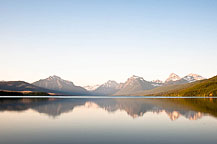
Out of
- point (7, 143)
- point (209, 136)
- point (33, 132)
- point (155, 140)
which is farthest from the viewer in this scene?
point (33, 132)

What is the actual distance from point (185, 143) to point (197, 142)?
4.03 ft

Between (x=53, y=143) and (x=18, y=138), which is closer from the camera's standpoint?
(x=53, y=143)

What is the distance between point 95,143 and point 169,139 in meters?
7.05

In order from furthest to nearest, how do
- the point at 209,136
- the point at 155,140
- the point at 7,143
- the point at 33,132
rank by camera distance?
the point at 33,132 → the point at 209,136 → the point at 155,140 → the point at 7,143

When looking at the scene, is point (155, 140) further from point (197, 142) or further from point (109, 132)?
point (109, 132)

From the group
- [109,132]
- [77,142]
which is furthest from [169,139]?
[77,142]

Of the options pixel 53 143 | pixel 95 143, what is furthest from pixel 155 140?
pixel 53 143

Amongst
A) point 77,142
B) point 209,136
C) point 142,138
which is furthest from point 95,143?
point 209,136

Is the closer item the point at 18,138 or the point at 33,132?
the point at 18,138

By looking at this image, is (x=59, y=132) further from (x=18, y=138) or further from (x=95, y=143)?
(x=95, y=143)

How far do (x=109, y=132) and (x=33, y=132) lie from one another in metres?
8.26

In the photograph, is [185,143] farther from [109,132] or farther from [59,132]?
[59,132]

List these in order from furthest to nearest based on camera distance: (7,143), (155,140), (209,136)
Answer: (209,136) < (155,140) < (7,143)

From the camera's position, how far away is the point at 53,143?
760 inches
